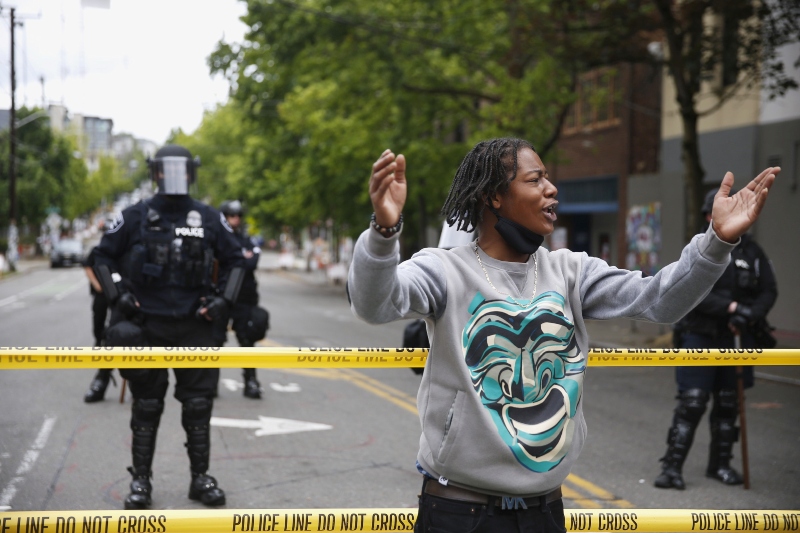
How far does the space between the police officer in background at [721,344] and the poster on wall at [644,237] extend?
52.5 ft

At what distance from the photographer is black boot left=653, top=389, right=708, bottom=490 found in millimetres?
6477

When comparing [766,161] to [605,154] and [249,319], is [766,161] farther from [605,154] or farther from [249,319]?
[249,319]

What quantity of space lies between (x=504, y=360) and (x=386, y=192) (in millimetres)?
611

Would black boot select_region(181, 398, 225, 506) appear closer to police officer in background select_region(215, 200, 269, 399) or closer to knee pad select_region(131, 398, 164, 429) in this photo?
knee pad select_region(131, 398, 164, 429)

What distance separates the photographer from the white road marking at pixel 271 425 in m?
8.20

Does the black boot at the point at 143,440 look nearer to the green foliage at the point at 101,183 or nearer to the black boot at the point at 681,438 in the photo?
the black boot at the point at 681,438

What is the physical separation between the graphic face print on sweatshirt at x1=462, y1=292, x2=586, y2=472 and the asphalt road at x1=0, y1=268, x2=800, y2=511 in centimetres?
346

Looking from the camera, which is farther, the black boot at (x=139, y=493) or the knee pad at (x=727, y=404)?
the knee pad at (x=727, y=404)

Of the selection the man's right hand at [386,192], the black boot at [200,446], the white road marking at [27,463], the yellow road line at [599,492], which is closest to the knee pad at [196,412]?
the black boot at [200,446]

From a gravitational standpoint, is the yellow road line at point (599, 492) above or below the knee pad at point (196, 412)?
below

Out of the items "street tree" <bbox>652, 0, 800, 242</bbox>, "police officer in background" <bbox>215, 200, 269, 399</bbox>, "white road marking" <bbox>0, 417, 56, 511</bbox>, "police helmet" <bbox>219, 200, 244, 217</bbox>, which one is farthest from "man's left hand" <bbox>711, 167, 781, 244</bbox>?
"street tree" <bbox>652, 0, 800, 242</bbox>

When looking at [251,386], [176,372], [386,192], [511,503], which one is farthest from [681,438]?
[251,386]

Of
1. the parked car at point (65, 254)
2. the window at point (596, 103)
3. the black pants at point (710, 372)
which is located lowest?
the parked car at point (65, 254)

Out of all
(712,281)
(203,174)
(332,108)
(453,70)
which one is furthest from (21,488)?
(203,174)
